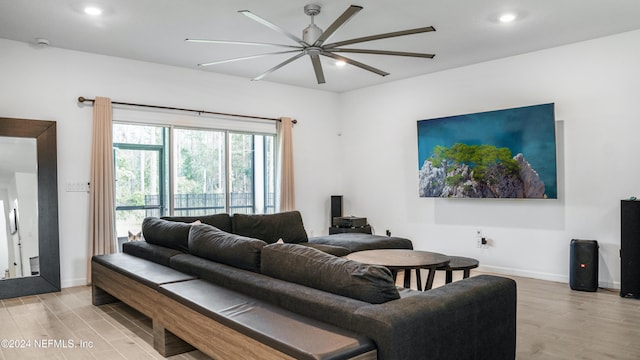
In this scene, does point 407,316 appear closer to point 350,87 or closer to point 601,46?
point 601,46

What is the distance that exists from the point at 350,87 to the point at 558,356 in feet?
17.4

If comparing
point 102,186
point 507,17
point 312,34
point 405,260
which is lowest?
point 405,260

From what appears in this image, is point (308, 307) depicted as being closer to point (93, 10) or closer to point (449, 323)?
point (449, 323)

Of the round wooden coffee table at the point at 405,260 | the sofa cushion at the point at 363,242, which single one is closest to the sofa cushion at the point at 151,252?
the round wooden coffee table at the point at 405,260

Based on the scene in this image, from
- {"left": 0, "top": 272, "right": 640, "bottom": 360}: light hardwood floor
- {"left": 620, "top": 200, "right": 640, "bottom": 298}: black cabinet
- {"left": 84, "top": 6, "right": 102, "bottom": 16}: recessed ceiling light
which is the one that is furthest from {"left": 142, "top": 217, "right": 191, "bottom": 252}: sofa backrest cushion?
{"left": 620, "top": 200, "right": 640, "bottom": 298}: black cabinet

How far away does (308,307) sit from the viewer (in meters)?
2.14

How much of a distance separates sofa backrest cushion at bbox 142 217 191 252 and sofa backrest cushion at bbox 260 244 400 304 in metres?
1.40

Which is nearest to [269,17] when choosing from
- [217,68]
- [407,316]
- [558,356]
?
[217,68]

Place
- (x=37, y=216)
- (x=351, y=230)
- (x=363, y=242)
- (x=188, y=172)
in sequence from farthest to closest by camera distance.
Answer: (x=351, y=230)
(x=188, y=172)
(x=363, y=242)
(x=37, y=216)

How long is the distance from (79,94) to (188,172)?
1648 millimetres

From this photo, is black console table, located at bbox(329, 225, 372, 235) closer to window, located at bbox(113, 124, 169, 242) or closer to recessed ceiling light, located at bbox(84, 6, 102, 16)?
window, located at bbox(113, 124, 169, 242)

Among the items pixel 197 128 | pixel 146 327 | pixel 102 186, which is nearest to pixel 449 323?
pixel 146 327

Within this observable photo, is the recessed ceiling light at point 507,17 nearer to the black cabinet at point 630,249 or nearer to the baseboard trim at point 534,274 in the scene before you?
the black cabinet at point 630,249

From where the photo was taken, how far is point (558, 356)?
2.97m
